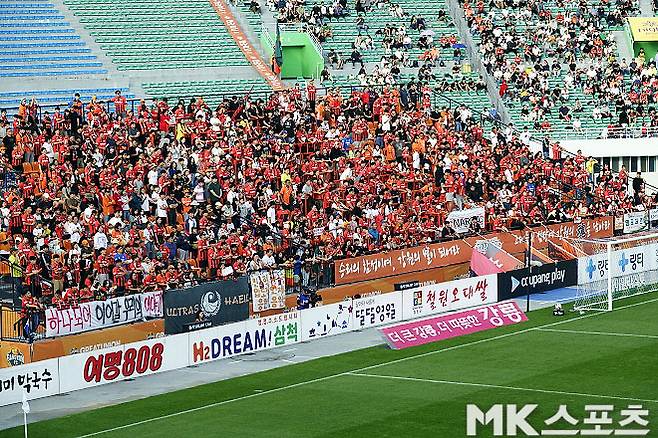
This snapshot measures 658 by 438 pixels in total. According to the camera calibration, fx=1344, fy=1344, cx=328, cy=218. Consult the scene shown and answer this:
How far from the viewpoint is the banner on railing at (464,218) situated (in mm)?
47094

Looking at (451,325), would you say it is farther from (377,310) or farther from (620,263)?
(620,263)

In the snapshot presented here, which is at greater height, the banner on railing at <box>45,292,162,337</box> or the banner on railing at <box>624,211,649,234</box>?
the banner on railing at <box>45,292,162,337</box>

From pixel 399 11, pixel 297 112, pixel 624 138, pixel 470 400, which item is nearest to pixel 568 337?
pixel 470 400

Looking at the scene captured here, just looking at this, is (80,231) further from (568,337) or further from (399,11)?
(399,11)

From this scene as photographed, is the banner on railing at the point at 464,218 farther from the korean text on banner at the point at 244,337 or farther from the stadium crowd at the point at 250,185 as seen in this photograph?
the korean text on banner at the point at 244,337

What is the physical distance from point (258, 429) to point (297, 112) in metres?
23.0

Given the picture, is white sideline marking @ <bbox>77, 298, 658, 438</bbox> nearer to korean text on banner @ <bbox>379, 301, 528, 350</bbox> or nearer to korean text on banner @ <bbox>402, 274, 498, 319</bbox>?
korean text on banner @ <bbox>379, 301, 528, 350</bbox>

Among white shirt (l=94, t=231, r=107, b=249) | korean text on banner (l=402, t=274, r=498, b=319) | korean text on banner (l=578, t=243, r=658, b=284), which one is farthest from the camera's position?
korean text on banner (l=578, t=243, r=658, b=284)

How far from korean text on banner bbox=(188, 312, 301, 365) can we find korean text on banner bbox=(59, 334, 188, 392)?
1.65 ft

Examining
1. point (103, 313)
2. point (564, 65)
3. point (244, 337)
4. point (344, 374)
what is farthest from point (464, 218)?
point (564, 65)

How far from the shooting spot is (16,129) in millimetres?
40719

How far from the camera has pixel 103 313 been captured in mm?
34562

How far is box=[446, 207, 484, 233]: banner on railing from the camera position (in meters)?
47.1

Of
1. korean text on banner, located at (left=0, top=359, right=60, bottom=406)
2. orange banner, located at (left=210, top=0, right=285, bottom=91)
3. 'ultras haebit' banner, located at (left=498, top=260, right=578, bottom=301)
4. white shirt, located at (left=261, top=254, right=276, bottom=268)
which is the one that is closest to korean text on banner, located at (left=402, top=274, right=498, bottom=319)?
'ultras haebit' banner, located at (left=498, top=260, right=578, bottom=301)
